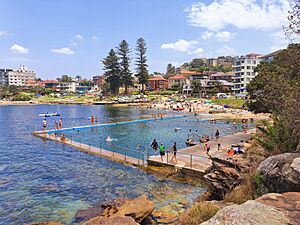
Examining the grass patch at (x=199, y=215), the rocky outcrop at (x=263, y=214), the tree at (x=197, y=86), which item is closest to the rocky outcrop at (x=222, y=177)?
the grass patch at (x=199, y=215)

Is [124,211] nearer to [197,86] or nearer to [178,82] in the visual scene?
[197,86]

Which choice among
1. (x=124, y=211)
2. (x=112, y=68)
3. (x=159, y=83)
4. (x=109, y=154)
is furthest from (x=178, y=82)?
(x=124, y=211)

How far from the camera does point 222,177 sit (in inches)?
527

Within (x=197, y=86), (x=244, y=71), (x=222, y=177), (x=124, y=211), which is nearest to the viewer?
(x=124, y=211)

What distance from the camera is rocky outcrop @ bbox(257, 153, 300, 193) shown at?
7455 mm

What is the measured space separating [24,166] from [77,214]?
40.1 feet

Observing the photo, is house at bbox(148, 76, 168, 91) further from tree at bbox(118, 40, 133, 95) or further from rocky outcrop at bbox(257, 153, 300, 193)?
rocky outcrop at bbox(257, 153, 300, 193)

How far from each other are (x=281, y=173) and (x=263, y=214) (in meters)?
3.16

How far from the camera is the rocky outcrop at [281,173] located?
7.46 metres

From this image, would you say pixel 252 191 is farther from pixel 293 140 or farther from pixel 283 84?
pixel 283 84

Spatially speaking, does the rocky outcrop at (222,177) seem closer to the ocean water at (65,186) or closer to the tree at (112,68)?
the ocean water at (65,186)

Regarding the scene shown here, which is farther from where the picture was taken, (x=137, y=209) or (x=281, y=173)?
(x=137, y=209)

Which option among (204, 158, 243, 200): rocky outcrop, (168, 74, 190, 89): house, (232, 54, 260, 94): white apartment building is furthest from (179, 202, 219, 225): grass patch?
(168, 74, 190, 89): house

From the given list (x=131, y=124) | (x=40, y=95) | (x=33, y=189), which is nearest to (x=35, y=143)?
(x=33, y=189)
